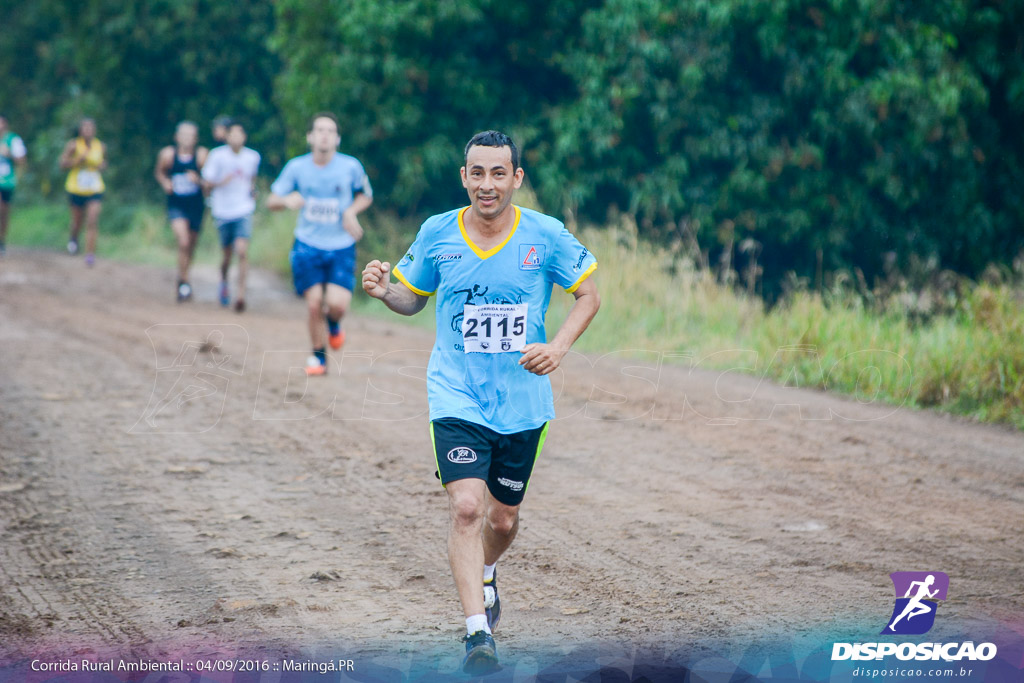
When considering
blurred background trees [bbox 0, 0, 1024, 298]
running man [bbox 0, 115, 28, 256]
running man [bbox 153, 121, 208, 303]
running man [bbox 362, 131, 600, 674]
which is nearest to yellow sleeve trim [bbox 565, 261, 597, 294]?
running man [bbox 362, 131, 600, 674]

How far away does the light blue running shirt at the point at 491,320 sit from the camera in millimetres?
4223

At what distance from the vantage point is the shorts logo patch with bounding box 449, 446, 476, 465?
408cm

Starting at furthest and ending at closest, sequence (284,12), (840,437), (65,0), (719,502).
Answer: (65,0) < (284,12) < (840,437) < (719,502)

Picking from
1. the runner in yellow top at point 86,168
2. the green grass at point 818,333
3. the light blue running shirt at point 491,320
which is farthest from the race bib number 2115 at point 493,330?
the runner in yellow top at point 86,168

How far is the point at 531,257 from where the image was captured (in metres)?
4.30

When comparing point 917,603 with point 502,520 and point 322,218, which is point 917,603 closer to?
point 502,520

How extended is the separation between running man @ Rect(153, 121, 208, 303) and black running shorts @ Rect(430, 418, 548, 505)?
11.2 metres

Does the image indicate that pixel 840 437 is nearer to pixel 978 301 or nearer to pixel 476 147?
pixel 978 301

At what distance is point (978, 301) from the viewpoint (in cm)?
1033

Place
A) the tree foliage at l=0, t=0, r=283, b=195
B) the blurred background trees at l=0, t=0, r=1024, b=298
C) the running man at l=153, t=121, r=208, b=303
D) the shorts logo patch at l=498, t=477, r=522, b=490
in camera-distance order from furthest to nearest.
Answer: the tree foliage at l=0, t=0, r=283, b=195 → the running man at l=153, t=121, r=208, b=303 → the blurred background trees at l=0, t=0, r=1024, b=298 → the shorts logo patch at l=498, t=477, r=522, b=490

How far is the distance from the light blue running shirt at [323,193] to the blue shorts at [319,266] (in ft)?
0.19

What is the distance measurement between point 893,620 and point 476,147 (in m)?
2.66

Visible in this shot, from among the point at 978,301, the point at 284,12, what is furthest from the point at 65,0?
the point at 978,301

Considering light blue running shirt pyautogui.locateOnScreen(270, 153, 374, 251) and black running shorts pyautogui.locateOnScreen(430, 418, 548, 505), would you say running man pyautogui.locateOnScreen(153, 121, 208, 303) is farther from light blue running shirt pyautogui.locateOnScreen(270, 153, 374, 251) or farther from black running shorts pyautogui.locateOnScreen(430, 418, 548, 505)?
black running shorts pyautogui.locateOnScreen(430, 418, 548, 505)
